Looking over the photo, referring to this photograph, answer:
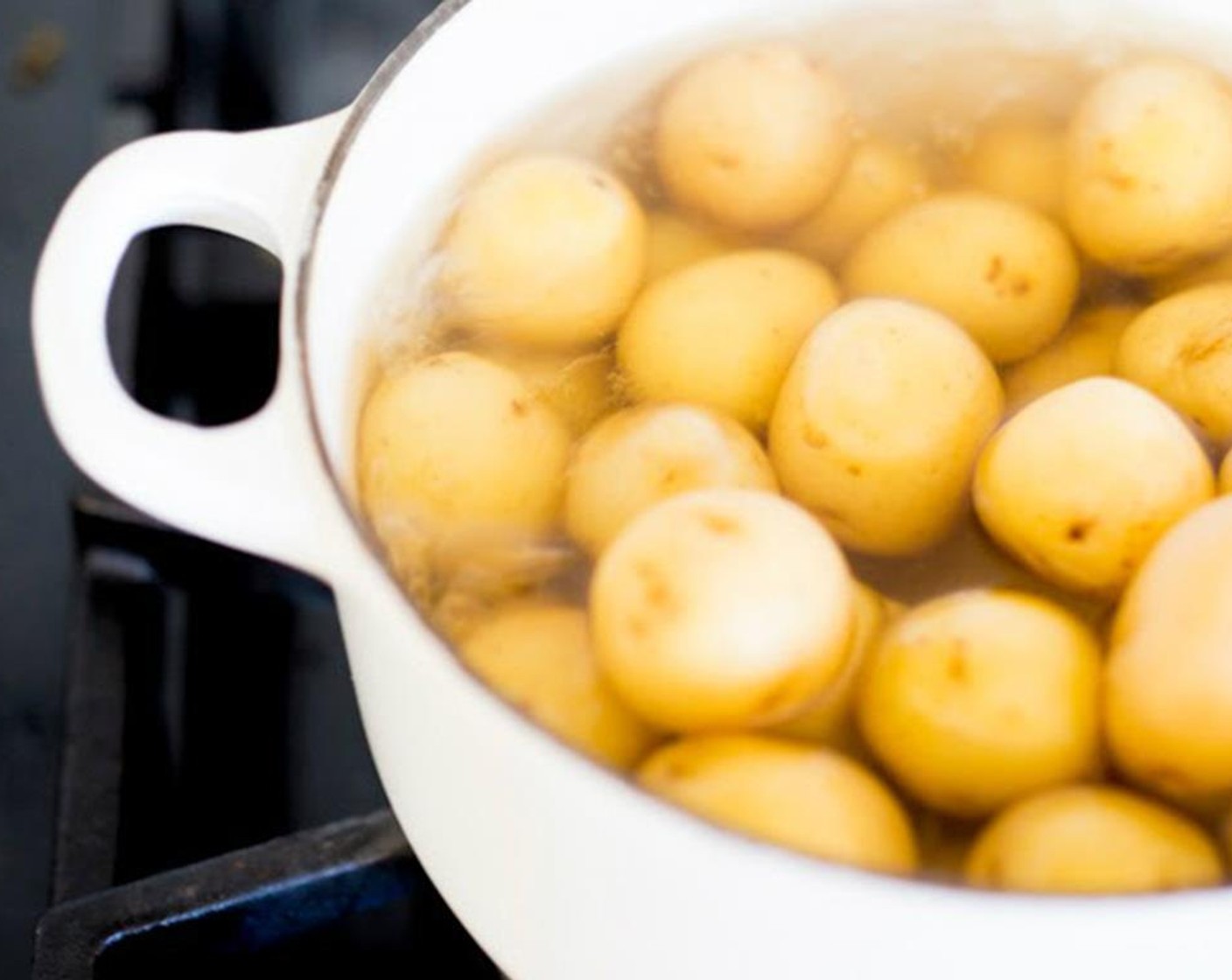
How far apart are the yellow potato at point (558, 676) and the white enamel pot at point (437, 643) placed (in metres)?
0.03

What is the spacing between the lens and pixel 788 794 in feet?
1.26

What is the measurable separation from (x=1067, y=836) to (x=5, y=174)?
0.63m

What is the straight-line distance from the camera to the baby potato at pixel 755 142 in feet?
1.81

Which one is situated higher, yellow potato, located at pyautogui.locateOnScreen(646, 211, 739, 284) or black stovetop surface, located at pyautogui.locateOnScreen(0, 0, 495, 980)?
yellow potato, located at pyautogui.locateOnScreen(646, 211, 739, 284)

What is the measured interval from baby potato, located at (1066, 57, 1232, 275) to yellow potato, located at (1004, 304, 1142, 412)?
2 cm

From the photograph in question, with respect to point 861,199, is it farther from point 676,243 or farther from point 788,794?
point 788,794

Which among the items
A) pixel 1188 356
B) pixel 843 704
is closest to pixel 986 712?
pixel 843 704

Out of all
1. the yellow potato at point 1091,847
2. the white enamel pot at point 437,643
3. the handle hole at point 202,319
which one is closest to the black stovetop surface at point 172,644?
the handle hole at point 202,319

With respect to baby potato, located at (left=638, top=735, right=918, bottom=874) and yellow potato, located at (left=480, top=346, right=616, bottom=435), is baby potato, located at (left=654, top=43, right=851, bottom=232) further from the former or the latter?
baby potato, located at (left=638, top=735, right=918, bottom=874)

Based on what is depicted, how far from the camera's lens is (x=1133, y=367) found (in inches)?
19.0

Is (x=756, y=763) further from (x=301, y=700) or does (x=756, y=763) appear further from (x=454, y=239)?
(x=301, y=700)

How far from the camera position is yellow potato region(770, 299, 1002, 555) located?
1.50ft

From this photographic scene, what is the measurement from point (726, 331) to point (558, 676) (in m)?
0.13

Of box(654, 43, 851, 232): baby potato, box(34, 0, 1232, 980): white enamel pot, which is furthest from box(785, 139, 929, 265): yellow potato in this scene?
box(34, 0, 1232, 980): white enamel pot
